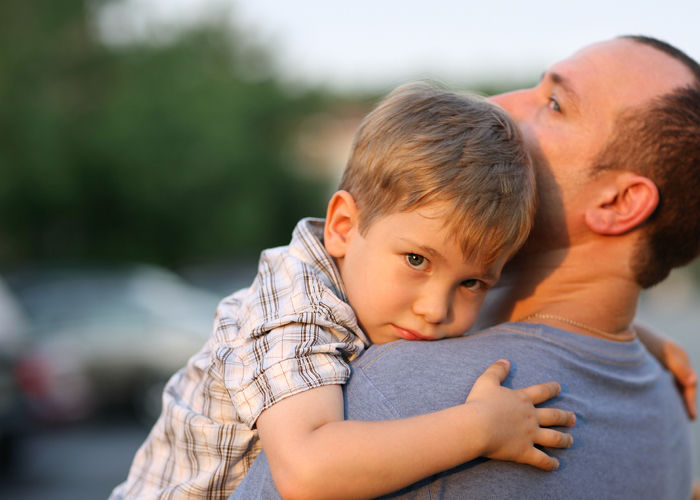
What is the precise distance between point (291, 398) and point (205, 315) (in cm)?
806

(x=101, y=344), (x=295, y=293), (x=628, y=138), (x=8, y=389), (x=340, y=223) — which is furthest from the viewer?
(x=101, y=344)

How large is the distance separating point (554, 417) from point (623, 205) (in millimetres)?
850

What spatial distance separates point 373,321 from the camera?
1.89 metres

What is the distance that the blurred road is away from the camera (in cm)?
689

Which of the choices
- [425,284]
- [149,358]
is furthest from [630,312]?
[149,358]

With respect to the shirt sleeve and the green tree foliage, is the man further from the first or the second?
the green tree foliage

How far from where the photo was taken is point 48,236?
650 inches

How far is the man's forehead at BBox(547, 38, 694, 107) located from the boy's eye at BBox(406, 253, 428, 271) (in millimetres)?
880

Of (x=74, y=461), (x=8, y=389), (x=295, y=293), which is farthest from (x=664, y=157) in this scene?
(x=74, y=461)

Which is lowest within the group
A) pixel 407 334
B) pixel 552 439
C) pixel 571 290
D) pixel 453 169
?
pixel 552 439

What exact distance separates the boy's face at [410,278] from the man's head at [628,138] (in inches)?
18.8

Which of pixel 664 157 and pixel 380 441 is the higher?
pixel 664 157

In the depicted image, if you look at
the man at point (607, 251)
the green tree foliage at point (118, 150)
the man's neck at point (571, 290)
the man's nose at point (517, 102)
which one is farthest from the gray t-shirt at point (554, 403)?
the green tree foliage at point (118, 150)

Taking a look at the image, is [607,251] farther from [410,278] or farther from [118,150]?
[118,150]
